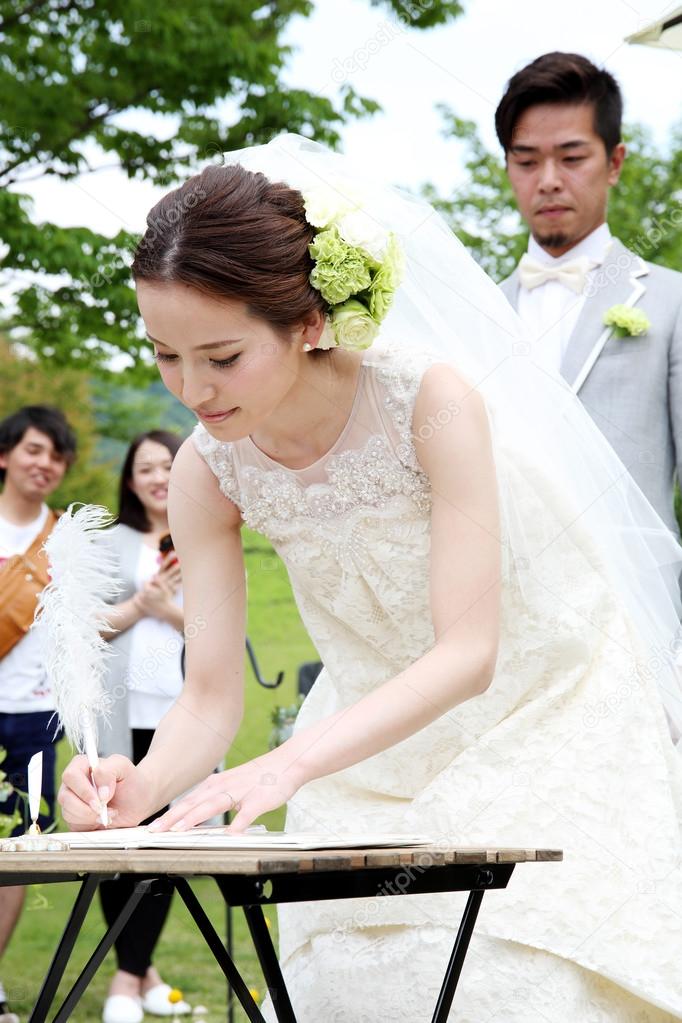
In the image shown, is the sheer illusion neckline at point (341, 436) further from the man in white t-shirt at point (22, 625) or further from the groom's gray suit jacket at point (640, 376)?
the man in white t-shirt at point (22, 625)

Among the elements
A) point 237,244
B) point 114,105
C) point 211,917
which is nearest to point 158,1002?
point 211,917

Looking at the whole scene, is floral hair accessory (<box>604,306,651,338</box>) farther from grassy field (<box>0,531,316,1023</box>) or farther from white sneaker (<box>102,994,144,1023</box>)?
white sneaker (<box>102,994,144,1023</box>)

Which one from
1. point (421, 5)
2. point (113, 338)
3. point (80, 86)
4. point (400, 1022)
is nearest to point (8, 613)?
point (400, 1022)

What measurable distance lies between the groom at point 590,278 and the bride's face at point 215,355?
60.0 inches

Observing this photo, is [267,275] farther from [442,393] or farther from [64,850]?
[64,850]

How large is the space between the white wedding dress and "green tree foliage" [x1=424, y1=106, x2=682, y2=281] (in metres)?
9.33

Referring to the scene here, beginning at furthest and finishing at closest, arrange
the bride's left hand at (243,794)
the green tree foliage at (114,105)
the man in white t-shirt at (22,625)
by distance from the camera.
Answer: the green tree foliage at (114,105), the man in white t-shirt at (22,625), the bride's left hand at (243,794)

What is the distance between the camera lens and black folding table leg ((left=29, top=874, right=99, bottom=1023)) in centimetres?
196

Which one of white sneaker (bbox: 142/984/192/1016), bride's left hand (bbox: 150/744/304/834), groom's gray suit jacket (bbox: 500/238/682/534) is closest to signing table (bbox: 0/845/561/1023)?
bride's left hand (bbox: 150/744/304/834)

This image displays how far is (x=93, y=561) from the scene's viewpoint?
7.91ft

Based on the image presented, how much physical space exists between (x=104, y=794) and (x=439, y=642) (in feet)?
2.12

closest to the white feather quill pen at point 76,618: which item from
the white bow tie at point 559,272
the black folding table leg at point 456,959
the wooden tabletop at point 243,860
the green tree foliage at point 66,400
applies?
the wooden tabletop at point 243,860

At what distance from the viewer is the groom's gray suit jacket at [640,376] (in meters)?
3.66

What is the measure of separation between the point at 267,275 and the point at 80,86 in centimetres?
721
